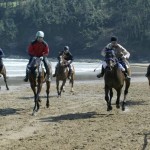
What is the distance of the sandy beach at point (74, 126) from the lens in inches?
378

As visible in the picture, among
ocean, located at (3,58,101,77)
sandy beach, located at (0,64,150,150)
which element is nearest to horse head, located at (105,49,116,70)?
sandy beach, located at (0,64,150,150)

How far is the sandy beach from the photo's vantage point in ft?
31.5

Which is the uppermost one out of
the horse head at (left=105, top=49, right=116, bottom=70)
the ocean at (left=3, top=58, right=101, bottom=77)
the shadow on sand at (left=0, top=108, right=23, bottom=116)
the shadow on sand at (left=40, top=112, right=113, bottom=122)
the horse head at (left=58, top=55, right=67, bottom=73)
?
the horse head at (left=105, top=49, right=116, bottom=70)

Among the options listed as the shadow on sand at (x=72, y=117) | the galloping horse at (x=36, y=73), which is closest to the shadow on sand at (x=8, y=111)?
the galloping horse at (x=36, y=73)

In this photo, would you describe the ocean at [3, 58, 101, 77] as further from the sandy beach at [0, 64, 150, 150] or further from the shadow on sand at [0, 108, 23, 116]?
the shadow on sand at [0, 108, 23, 116]

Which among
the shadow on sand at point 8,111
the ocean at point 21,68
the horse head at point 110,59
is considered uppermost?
the horse head at point 110,59

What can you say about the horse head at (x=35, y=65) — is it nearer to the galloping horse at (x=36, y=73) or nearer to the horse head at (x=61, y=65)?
the galloping horse at (x=36, y=73)

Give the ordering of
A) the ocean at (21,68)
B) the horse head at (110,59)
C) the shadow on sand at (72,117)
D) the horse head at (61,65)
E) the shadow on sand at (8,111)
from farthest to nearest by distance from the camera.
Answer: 1. the ocean at (21,68)
2. the horse head at (61,65)
3. the shadow on sand at (8,111)
4. the horse head at (110,59)
5. the shadow on sand at (72,117)

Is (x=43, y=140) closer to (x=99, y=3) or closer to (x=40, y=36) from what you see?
(x=40, y=36)

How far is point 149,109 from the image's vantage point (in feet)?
50.8

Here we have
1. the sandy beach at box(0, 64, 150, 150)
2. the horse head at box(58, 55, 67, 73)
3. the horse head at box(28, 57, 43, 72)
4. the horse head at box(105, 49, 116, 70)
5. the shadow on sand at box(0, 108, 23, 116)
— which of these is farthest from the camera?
the horse head at box(58, 55, 67, 73)

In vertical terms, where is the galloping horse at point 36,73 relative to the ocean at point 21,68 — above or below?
above

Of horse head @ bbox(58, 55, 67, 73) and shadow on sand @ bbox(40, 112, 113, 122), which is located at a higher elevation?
horse head @ bbox(58, 55, 67, 73)

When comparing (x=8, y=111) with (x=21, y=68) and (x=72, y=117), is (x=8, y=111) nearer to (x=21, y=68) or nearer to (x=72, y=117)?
(x=72, y=117)
